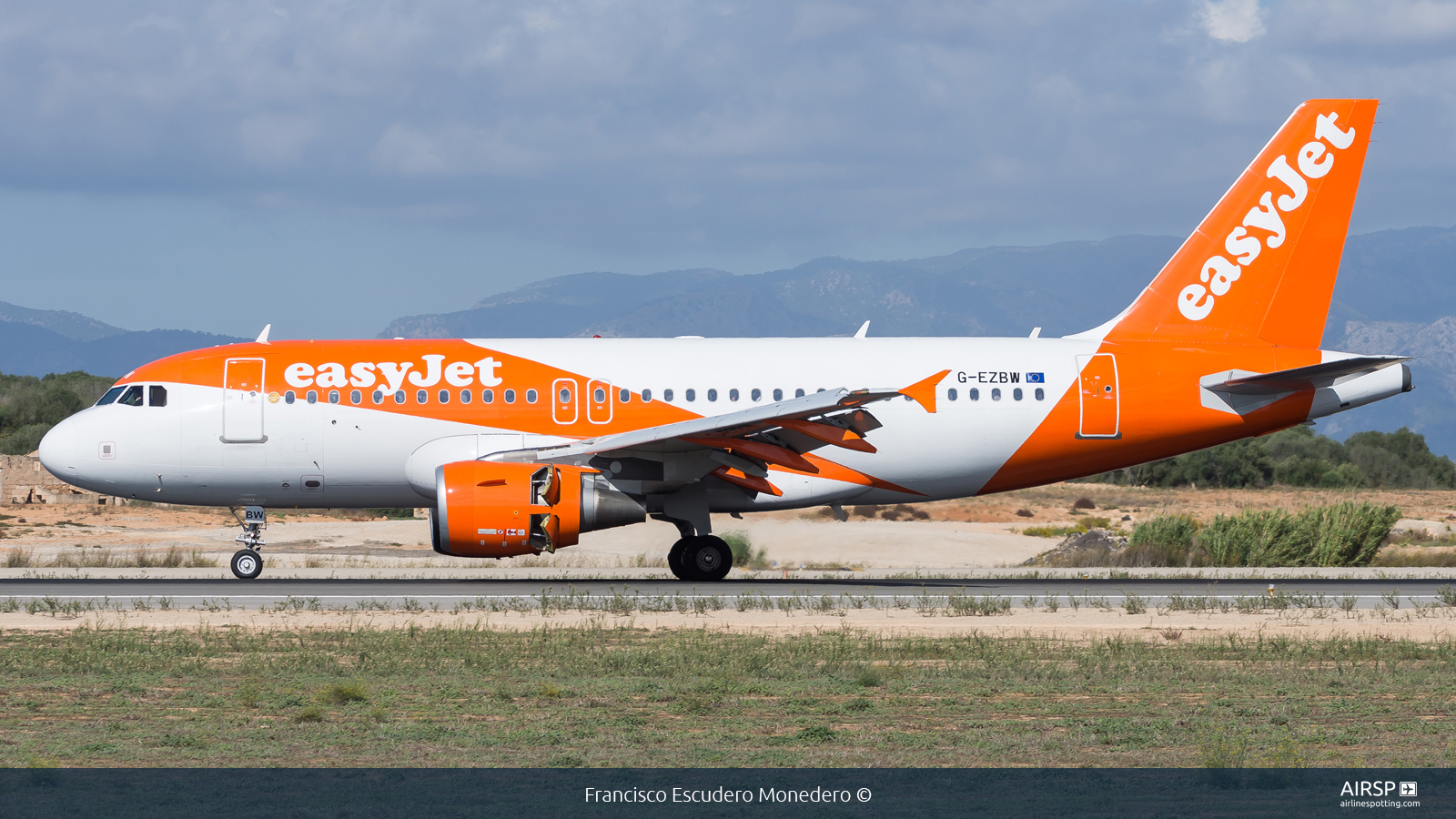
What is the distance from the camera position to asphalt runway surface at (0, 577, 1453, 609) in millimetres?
20625

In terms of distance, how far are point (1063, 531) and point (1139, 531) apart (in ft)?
40.8

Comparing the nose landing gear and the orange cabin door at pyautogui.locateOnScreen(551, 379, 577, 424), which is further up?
the orange cabin door at pyautogui.locateOnScreen(551, 379, 577, 424)

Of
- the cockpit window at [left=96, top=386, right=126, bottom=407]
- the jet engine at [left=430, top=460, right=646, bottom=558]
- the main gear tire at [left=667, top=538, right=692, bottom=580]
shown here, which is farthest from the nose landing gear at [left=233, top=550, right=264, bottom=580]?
the main gear tire at [left=667, top=538, right=692, bottom=580]

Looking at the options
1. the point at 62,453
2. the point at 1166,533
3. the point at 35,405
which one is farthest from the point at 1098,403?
the point at 35,405

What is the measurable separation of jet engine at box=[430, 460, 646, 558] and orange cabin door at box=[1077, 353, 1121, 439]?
26.1 feet

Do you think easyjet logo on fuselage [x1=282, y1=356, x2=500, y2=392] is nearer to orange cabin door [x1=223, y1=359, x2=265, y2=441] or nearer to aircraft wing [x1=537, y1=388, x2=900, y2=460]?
orange cabin door [x1=223, y1=359, x2=265, y2=441]

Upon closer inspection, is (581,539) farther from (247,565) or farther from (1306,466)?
(1306,466)

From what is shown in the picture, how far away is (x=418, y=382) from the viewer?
2362cm

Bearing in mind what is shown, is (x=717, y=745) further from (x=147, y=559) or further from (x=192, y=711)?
(x=147, y=559)

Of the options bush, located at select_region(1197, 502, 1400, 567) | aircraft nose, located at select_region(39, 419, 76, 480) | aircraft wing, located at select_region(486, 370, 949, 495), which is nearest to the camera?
aircraft wing, located at select_region(486, 370, 949, 495)
